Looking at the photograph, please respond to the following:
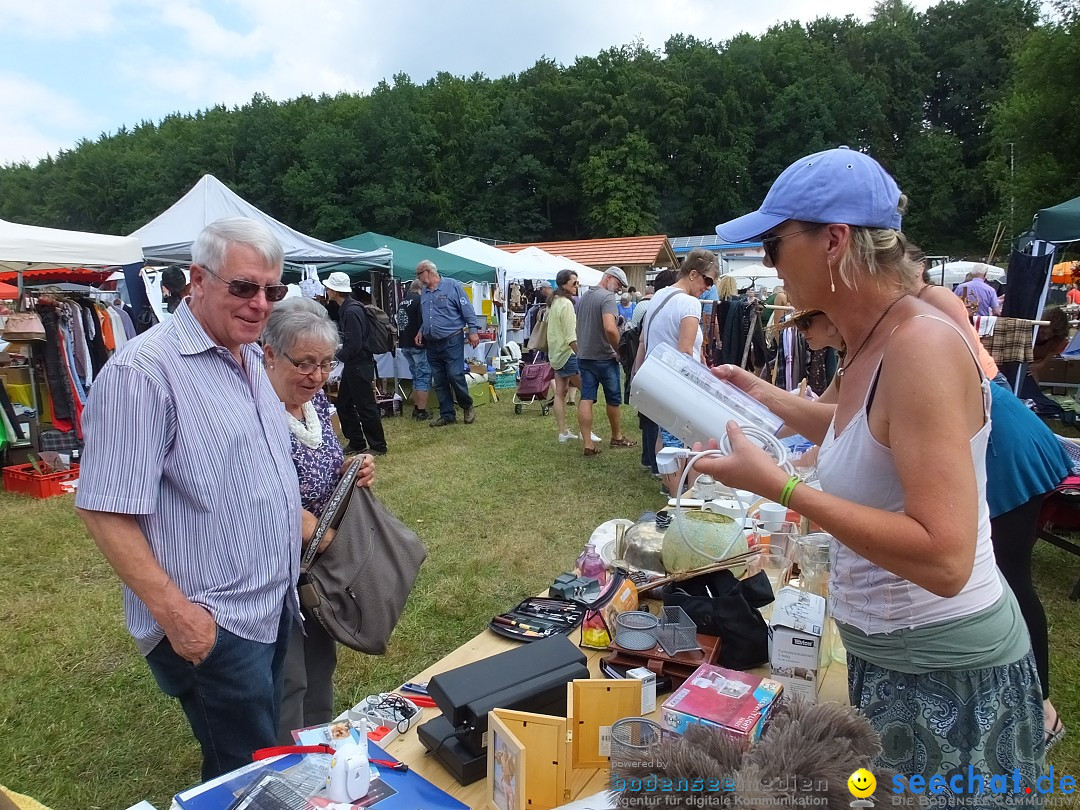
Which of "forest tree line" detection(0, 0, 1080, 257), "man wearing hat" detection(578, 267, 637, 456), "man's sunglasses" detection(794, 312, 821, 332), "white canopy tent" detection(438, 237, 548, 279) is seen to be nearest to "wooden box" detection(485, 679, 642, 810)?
"man's sunglasses" detection(794, 312, 821, 332)

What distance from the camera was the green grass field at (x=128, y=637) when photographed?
255 cm

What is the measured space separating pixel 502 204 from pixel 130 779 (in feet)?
140

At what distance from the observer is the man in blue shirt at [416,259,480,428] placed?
800 cm

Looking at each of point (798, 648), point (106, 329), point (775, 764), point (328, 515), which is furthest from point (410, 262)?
point (775, 764)

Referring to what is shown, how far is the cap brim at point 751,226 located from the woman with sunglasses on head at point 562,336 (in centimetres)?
596

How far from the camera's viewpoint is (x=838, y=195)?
1060mm

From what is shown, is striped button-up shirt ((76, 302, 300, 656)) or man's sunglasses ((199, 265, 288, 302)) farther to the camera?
man's sunglasses ((199, 265, 288, 302))

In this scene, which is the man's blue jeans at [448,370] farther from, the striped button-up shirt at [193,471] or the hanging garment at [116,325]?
the striped button-up shirt at [193,471]

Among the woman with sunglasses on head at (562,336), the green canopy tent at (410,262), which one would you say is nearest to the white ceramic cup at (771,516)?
the woman with sunglasses on head at (562,336)

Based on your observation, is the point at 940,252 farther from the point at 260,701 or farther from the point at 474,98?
the point at 260,701

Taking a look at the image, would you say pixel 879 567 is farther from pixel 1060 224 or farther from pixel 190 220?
pixel 190 220

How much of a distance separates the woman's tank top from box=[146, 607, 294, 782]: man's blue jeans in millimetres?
1349

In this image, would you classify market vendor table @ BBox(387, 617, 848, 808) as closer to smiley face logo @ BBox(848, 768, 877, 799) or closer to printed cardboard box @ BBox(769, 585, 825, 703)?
printed cardboard box @ BBox(769, 585, 825, 703)

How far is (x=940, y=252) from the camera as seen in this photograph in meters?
34.8
